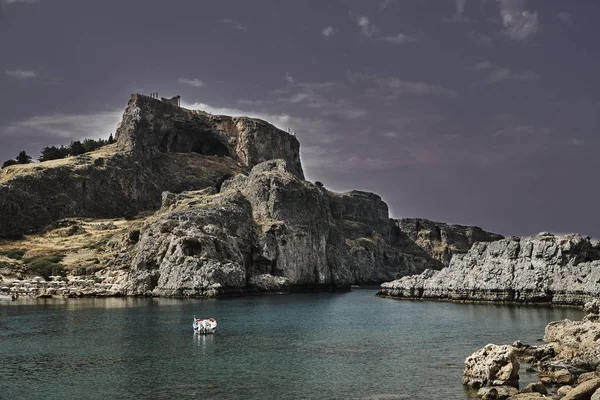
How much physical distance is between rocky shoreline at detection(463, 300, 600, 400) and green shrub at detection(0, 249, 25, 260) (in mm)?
110610

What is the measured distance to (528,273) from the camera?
314ft

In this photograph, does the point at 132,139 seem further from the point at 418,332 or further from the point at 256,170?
the point at 418,332

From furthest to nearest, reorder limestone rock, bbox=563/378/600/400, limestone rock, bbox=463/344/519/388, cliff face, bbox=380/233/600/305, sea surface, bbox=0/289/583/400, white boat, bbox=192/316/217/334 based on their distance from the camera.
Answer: cliff face, bbox=380/233/600/305, white boat, bbox=192/316/217/334, sea surface, bbox=0/289/583/400, limestone rock, bbox=463/344/519/388, limestone rock, bbox=563/378/600/400

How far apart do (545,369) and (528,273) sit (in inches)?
A: 2417

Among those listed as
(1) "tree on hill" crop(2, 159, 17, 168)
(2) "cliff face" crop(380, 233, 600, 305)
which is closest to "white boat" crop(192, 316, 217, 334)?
(2) "cliff face" crop(380, 233, 600, 305)

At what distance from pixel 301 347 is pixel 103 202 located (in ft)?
422

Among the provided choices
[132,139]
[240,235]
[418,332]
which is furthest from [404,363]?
[132,139]

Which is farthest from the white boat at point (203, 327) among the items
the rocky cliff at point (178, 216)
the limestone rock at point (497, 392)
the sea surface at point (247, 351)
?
the rocky cliff at point (178, 216)

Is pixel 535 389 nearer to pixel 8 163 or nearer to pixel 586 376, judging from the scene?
pixel 586 376

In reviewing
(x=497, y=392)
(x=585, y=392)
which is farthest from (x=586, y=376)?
(x=497, y=392)

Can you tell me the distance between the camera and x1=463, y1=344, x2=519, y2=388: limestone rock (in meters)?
33.0

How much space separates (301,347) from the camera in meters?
50.1

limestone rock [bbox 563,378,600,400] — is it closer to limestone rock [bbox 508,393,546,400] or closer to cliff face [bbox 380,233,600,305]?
limestone rock [bbox 508,393,546,400]

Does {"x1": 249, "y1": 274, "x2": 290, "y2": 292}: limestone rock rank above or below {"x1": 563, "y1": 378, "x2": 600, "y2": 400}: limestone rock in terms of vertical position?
above
